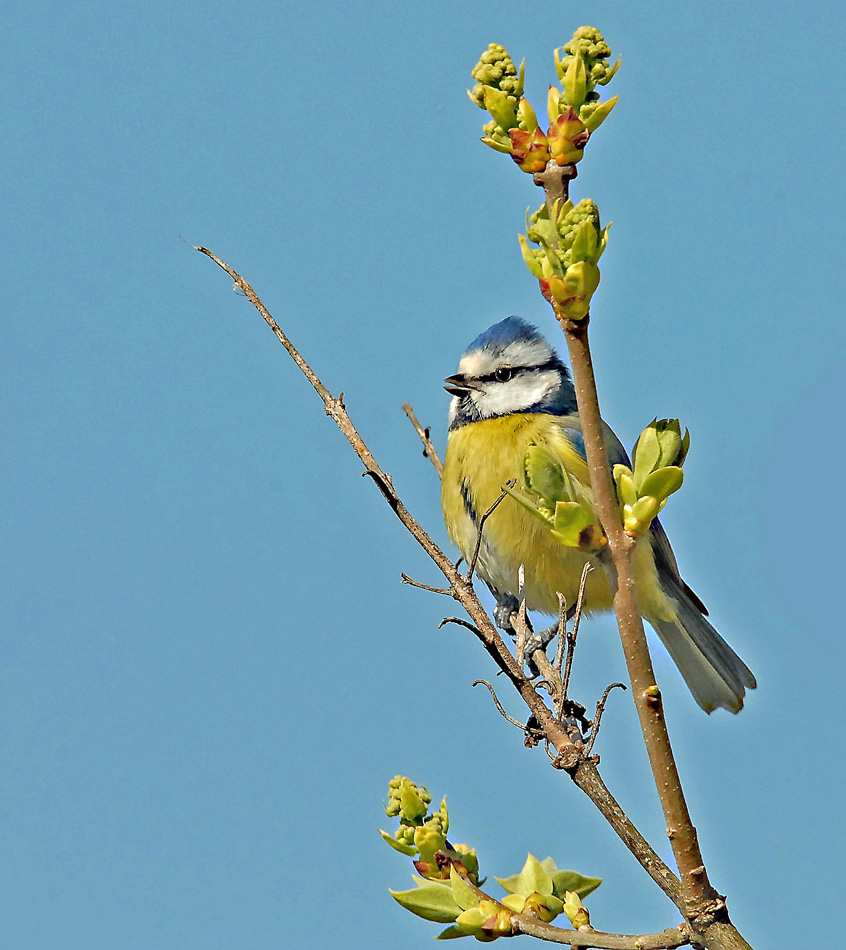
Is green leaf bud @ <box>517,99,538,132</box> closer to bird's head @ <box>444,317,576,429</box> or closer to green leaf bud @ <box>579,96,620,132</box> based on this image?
green leaf bud @ <box>579,96,620,132</box>

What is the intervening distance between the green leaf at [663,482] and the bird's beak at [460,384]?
326 cm

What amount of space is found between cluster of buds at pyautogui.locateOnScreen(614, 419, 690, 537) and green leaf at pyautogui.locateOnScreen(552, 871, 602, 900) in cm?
68

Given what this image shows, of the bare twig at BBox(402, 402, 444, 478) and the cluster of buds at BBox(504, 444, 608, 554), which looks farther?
the bare twig at BBox(402, 402, 444, 478)

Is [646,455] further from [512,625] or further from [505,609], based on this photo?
[505,609]

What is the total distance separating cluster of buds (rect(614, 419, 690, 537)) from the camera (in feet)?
5.80

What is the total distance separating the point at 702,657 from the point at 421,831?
95.0 inches

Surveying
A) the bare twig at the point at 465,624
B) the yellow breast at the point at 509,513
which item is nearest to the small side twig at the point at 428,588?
the bare twig at the point at 465,624

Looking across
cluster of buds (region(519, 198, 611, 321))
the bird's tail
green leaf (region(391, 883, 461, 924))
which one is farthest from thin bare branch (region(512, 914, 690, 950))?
the bird's tail

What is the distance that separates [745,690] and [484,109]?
3.02m

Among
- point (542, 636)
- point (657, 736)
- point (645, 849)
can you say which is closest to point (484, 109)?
point (657, 736)

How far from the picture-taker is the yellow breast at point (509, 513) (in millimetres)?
4422

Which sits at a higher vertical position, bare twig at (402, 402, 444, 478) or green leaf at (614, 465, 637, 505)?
bare twig at (402, 402, 444, 478)

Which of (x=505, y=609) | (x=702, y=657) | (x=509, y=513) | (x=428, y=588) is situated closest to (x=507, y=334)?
(x=509, y=513)

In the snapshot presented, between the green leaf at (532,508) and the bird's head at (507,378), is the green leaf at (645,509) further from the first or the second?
the bird's head at (507,378)
